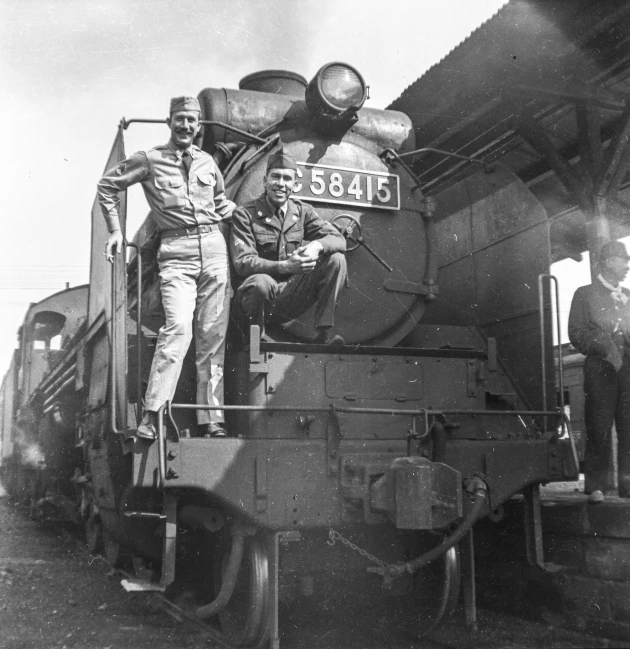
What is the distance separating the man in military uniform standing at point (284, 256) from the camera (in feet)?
13.1

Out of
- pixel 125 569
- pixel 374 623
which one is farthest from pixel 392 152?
pixel 125 569

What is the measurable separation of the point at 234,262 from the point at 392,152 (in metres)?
1.38

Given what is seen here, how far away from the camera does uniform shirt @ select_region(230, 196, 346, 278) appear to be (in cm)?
409

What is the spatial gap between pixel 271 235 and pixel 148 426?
4.16 ft

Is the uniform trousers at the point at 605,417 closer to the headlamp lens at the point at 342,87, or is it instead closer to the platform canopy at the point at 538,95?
the platform canopy at the point at 538,95

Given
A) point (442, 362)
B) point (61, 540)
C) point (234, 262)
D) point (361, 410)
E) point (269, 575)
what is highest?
point (234, 262)

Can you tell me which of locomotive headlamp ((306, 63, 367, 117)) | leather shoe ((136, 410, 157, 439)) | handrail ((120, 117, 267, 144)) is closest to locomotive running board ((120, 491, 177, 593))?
leather shoe ((136, 410, 157, 439))

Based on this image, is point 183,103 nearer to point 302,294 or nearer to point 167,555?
point 302,294

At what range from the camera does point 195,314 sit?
4051 mm

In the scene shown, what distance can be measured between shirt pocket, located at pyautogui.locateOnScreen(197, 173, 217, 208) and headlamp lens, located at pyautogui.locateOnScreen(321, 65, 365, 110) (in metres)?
0.94

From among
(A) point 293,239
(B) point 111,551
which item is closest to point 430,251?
(A) point 293,239

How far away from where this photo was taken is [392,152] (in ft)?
16.1

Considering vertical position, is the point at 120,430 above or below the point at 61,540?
above

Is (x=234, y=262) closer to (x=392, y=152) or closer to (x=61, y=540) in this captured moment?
(x=392, y=152)
